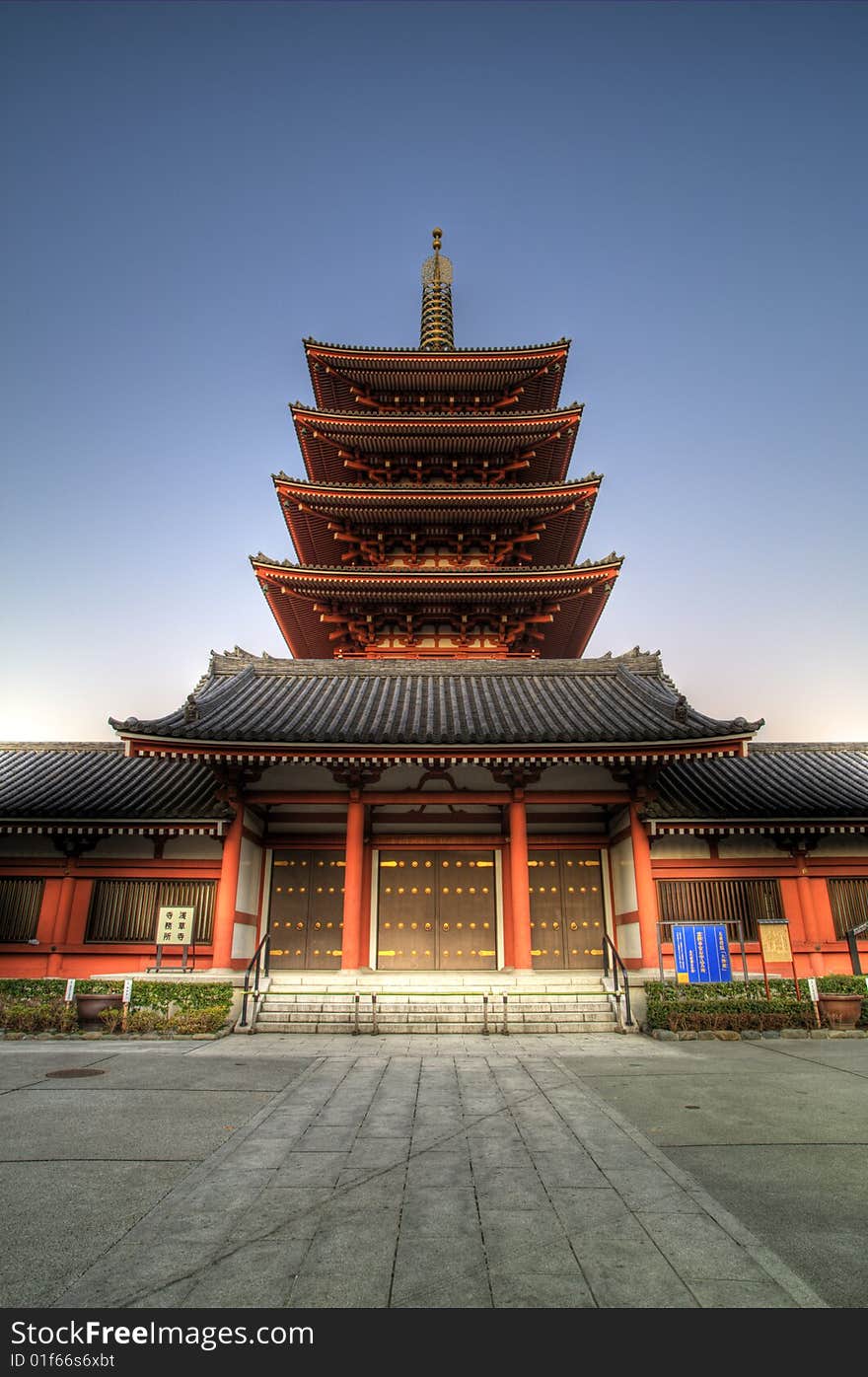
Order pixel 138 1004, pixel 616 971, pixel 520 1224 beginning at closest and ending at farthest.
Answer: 1. pixel 520 1224
2. pixel 138 1004
3. pixel 616 971

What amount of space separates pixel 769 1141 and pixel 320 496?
19.9 m

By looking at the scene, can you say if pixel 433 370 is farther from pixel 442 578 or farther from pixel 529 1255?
pixel 529 1255

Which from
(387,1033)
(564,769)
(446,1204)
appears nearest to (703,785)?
(564,769)

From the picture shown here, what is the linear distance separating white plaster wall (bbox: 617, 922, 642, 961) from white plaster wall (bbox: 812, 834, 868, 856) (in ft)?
16.1

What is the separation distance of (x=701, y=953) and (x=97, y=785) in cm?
1505

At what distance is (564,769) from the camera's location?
53.0 feet

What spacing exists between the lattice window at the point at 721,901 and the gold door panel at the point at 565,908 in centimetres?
211

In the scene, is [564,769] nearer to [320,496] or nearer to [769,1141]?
[769,1141]

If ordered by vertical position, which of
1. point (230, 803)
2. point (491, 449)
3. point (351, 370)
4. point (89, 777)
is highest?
point (351, 370)

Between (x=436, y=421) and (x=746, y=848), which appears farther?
(x=436, y=421)

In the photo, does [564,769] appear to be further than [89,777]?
No

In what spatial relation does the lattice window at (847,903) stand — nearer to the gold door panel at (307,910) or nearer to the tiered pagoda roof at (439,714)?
the tiered pagoda roof at (439,714)

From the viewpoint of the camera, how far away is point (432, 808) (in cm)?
1712

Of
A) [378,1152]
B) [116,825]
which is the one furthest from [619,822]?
[116,825]
